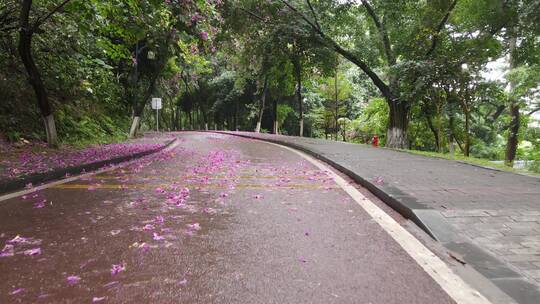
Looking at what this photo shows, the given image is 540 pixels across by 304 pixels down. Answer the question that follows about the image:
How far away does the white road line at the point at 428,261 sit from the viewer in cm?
271

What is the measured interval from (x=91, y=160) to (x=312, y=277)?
7.46 meters

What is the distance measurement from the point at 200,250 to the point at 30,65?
29.8 ft

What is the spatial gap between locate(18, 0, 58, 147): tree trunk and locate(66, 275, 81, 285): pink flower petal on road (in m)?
8.70

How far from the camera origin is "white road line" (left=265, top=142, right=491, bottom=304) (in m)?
2.71

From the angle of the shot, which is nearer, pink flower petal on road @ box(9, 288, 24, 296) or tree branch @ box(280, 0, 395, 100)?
pink flower petal on road @ box(9, 288, 24, 296)

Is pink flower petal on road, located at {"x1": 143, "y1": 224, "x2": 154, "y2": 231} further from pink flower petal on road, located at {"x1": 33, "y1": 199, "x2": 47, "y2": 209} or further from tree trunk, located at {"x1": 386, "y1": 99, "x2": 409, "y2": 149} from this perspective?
tree trunk, located at {"x1": 386, "y1": 99, "x2": 409, "y2": 149}

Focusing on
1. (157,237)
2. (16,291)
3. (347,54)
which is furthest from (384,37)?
(16,291)

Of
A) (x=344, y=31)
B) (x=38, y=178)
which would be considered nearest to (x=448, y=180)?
(x=38, y=178)

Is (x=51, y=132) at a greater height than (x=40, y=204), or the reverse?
(x=51, y=132)

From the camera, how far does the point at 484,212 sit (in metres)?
4.44

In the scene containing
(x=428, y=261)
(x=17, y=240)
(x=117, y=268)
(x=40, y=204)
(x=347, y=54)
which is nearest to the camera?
(x=117, y=268)

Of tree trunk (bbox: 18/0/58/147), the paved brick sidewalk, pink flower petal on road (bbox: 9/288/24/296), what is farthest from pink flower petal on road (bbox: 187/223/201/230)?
tree trunk (bbox: 18/0/58/147)

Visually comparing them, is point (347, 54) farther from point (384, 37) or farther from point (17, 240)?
point (17, 240)

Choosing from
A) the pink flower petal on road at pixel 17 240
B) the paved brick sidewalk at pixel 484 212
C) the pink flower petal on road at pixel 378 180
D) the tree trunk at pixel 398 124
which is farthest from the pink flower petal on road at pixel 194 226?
the tree trunk at pixel 398 124
